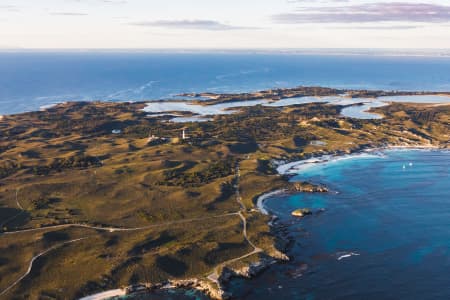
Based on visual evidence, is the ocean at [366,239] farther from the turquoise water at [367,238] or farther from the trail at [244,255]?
the trail at [244,255]

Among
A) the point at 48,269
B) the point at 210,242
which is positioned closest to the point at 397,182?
the point at 210,242

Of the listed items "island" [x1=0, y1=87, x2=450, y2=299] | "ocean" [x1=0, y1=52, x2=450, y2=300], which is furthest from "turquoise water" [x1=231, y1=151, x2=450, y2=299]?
"island" [x1=0, y1=87, x2=450, y2=299]

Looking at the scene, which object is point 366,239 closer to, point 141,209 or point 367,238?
point 367,238

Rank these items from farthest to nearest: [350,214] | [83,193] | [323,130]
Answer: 1. [323,130]
2. [83,193]
3. [350,214]

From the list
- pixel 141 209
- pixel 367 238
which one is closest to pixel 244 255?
pixel 367 238

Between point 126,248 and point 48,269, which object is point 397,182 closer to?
point 126,248

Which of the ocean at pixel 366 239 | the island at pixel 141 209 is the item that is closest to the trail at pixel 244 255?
the island at pixel 141 209

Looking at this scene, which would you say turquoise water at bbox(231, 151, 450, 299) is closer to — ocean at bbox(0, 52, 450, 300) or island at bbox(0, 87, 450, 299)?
ocean at bbox(0, 52, 450, 300)
